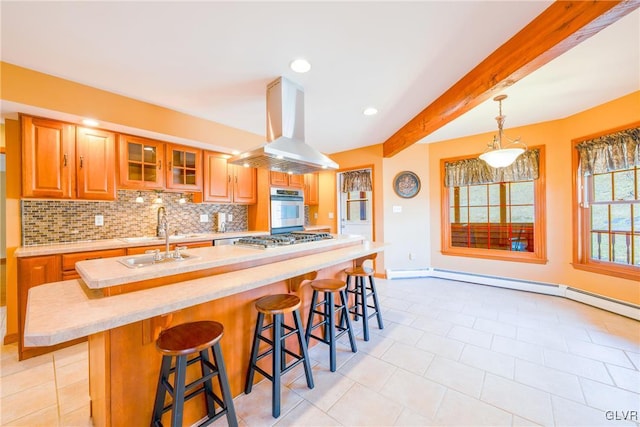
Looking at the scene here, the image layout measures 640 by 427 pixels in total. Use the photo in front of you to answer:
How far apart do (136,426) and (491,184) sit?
16.4 feet

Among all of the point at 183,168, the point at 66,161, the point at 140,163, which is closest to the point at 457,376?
the point at 183,168

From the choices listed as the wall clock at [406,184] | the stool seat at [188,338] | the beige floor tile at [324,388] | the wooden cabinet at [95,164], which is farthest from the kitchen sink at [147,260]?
the wall clock at [406,184]

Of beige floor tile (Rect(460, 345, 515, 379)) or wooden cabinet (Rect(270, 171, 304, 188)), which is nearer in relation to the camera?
beige floor tile (Rect(460, 345, 515, 379))

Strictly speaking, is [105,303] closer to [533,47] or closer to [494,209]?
[533,47]

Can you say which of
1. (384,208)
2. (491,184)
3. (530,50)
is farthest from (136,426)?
(491,184)

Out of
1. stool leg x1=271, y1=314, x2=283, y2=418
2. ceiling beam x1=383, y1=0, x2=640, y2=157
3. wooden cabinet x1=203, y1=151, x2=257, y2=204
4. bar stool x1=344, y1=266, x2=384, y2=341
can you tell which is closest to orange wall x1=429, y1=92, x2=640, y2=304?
ceiling beam x1=383, y1=0, x2=640, y2=157

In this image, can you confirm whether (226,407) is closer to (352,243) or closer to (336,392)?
(336,392)

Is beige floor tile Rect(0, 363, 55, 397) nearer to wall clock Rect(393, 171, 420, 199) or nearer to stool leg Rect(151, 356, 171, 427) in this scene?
stool leg Rect(151, 356, 171, 427)

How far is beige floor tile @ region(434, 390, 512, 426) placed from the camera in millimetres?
1510

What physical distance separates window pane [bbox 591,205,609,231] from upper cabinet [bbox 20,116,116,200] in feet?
19.4

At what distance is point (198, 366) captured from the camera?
1548mm

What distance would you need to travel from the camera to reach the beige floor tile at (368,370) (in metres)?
1.88

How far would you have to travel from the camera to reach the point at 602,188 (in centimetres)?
318

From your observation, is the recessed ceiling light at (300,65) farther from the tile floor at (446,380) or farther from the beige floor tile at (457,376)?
the beige floor tile at (457,376)
